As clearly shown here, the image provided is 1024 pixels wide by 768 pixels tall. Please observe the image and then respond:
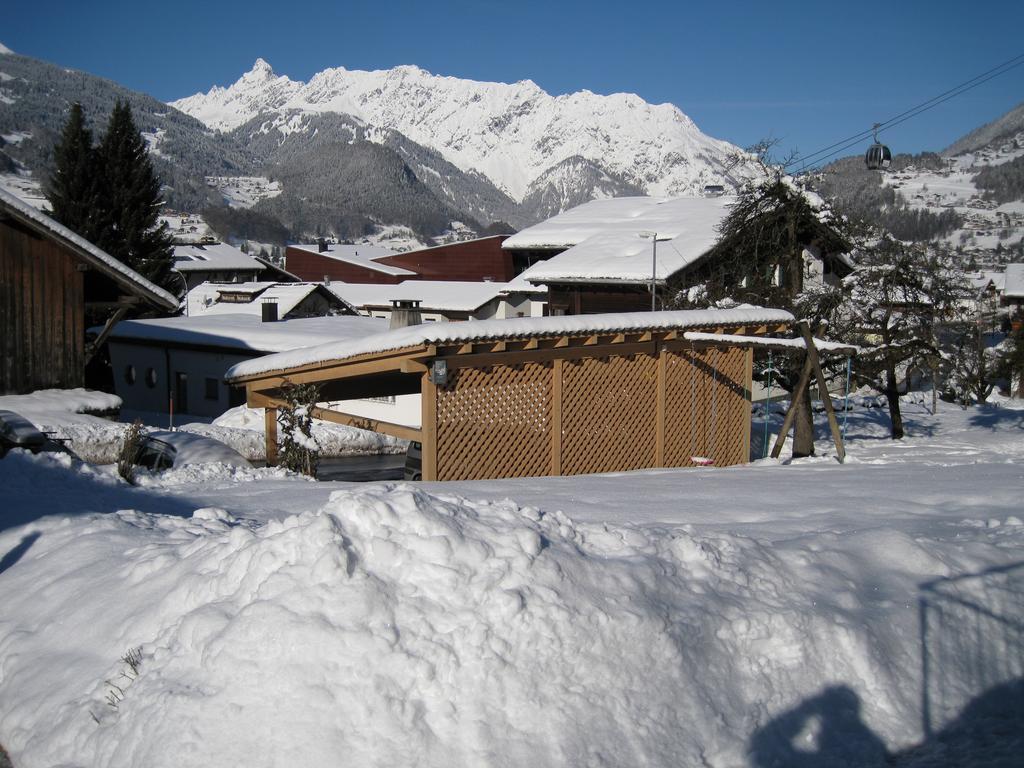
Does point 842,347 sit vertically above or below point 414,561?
above

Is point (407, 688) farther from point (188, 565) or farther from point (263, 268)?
point (263, 268)

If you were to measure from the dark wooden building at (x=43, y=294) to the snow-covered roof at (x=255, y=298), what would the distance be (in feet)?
56.7

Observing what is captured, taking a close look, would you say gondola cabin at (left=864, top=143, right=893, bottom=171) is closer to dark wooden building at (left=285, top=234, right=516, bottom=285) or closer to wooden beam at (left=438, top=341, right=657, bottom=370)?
wooden beam at (left=438, top=341, right=657, bottom=370)

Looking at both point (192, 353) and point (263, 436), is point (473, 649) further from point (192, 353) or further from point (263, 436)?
point (192, 353)

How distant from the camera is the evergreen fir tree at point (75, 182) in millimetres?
45781

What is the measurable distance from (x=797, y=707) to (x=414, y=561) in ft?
6.78

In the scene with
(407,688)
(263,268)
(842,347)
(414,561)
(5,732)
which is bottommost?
(5,732)

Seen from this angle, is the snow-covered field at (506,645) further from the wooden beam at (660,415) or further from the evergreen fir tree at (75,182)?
the evergreen fir tree at (75,182)

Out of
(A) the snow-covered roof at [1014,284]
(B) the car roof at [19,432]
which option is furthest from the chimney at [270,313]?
(A) the snow-covered roof at [1014,284]

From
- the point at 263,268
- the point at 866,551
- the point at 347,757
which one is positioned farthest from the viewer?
the point at 263,268

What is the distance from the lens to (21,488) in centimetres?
945

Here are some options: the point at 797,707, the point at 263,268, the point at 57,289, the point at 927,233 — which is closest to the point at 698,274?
the point at 57,289

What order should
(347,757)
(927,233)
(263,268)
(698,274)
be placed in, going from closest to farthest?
(347,757) → (698,274) → (263,268) → (927,233)

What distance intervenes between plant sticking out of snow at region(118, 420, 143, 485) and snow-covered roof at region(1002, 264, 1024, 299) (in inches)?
2550
